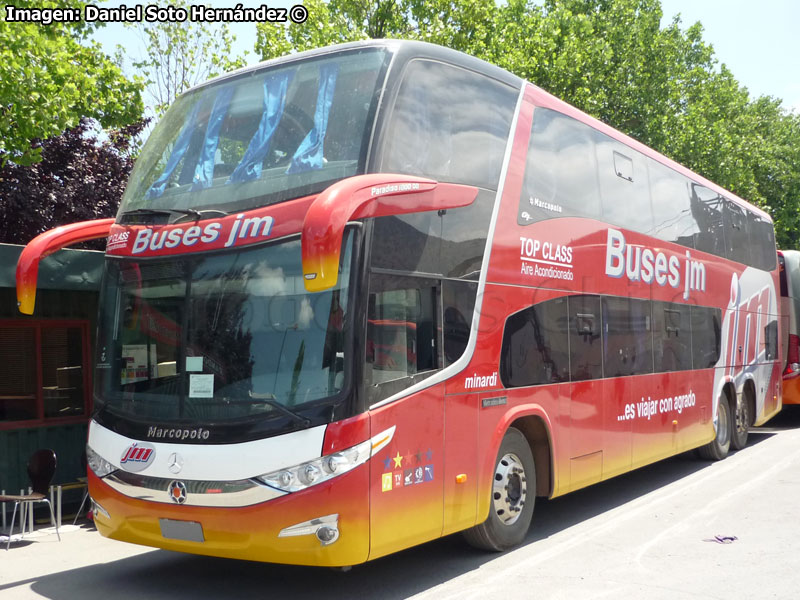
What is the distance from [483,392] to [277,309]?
208 cm

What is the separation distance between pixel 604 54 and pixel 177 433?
22.9 metres

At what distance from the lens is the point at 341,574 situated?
6957mm

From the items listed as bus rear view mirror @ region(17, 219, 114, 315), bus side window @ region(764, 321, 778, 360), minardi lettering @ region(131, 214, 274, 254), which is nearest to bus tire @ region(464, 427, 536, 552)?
minardi lettering @ region(131, 214, 274, 254)

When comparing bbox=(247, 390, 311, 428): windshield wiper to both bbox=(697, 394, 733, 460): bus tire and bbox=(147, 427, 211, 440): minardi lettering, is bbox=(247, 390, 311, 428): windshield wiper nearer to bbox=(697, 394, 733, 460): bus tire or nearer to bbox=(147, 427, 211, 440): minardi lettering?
bbox=(147, 427, 211, 440): minardi lettering

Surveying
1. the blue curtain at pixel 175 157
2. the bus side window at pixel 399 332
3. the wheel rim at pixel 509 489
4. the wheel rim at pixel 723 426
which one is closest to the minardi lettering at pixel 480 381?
the bus side window at pixel 399 332

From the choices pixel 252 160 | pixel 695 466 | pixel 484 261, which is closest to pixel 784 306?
pixel 695 466

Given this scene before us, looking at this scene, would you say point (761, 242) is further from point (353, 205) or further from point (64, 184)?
point (64, 184)

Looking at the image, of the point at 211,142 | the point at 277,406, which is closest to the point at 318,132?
the point at 211,142

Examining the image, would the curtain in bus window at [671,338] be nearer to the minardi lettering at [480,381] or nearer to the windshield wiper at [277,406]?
the minardi lettering at [480,381]

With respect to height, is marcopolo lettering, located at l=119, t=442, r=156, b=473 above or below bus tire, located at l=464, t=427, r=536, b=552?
above

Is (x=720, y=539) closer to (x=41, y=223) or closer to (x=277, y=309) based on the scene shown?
(x=277, y=309)

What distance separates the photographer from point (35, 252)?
22.6 ft

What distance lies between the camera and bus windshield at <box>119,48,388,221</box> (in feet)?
20.4

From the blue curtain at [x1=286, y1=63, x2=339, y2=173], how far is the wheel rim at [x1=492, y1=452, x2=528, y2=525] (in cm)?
314
